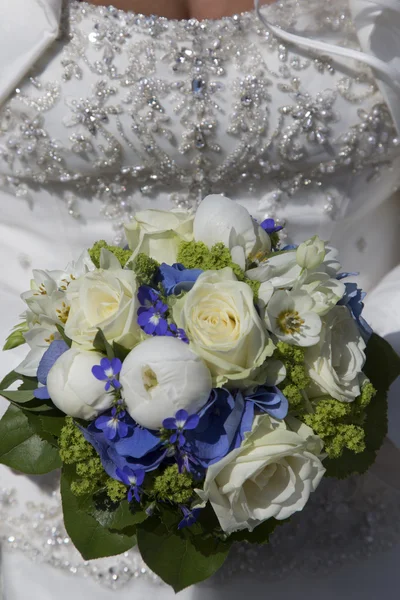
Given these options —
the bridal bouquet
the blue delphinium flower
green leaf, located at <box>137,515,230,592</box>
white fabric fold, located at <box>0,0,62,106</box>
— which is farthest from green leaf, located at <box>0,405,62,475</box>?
white fabric fold, located at <box>0,0,62,106</box>

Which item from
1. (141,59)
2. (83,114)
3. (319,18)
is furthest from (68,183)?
(319,18)

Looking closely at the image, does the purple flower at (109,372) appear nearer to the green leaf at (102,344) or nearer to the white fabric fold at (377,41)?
the green leaf at (102,344)

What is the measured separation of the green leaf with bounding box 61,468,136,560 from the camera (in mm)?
747

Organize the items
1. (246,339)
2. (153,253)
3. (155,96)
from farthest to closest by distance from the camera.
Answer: (155,96)
(153,253)
(246,339)

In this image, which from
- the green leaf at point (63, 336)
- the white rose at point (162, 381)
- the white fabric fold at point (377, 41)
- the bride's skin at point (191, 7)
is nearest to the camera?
the white rose at point (162, 381)

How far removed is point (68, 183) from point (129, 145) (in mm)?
137

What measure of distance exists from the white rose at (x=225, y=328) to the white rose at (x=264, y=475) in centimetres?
6

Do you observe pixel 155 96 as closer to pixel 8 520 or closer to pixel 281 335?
pixel 281 335

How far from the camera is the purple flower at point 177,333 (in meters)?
0.64

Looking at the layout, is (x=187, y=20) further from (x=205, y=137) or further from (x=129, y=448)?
(x=129, y=448)

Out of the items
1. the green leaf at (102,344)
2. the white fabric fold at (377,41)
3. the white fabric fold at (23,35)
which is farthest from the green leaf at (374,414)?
the white fabric fold at (23,35)

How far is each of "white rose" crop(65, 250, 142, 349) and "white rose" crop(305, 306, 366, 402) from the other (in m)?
0.20

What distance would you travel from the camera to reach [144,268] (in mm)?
687

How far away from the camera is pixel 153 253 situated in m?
0.74
